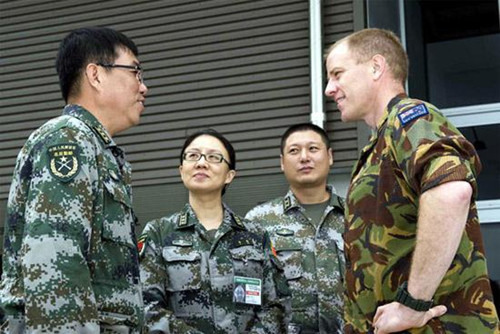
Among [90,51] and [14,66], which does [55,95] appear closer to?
[14,66]

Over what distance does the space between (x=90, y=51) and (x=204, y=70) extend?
13.2 ft

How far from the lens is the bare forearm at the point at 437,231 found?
2162 millimetres

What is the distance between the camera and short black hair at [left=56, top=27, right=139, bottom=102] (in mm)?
2777

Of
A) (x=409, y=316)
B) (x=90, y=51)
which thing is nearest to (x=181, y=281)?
(x=90, y=51)

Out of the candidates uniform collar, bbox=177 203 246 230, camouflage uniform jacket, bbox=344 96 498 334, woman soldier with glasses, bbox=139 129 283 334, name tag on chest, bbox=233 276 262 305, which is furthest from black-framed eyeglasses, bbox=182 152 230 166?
camouflage uniform jacket, bbox=344 96 498 334

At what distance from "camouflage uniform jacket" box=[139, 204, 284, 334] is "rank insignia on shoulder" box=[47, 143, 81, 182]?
130 cm

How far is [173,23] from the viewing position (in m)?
6.98

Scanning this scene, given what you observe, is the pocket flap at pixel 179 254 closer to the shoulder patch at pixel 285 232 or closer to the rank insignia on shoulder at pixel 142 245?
the rank insignia on shoulder at pixel 142 245

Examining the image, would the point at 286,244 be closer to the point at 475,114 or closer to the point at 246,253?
the point at 246,253

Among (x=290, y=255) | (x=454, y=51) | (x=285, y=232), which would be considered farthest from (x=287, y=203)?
(x=454, y=51)

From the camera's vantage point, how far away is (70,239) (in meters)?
2.32

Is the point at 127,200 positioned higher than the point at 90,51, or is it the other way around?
the point at 90,51

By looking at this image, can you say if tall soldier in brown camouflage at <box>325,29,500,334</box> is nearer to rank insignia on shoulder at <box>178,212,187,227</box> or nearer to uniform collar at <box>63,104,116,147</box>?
uniform collar at <box>63,104,116,147</box>

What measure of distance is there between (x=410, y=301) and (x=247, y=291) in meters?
1.61
